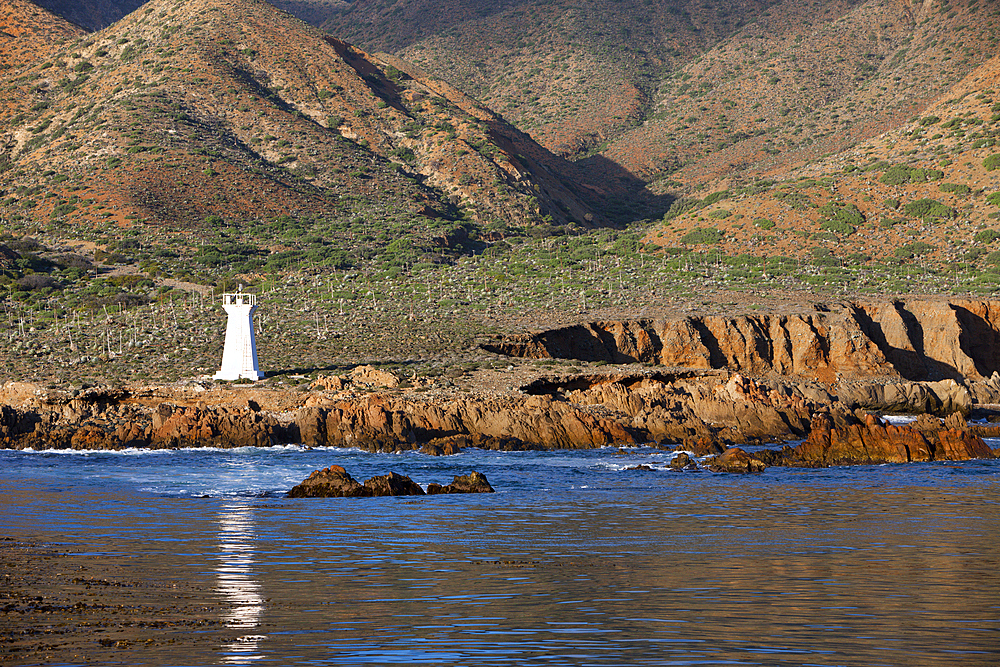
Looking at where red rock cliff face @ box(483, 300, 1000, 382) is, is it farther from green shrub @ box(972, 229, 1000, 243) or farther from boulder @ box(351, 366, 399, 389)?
green shrub @ box(972, 229, 1000, 243)

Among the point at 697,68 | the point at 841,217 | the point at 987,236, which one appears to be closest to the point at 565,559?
the point at 987,236

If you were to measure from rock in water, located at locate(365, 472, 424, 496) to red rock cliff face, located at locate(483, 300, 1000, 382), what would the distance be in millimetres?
24252

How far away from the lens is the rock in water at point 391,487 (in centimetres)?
2303

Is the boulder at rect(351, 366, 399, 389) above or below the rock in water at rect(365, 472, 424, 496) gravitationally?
above

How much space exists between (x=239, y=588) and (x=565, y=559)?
4756 mm

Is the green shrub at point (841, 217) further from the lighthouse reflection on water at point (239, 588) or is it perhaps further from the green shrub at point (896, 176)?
the lighthouse reflection on water at point (239, 588)

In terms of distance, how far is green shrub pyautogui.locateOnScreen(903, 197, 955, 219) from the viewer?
72812 millimetres

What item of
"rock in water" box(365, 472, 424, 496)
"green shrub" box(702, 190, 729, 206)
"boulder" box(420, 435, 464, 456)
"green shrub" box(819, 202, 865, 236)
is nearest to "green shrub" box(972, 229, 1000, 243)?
"green shrub" box(819, 202, 865, 236)

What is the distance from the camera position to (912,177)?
7700 cm

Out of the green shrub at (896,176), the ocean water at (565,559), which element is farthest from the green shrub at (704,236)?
the ocean water at (565,559)

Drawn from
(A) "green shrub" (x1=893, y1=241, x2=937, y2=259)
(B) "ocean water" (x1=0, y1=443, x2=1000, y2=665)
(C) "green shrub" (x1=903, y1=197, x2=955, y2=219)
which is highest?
(C) "green shrub" (x1=903, y1=197, x2=955, y2=219)

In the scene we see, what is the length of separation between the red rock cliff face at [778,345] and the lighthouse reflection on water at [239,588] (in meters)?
30.0

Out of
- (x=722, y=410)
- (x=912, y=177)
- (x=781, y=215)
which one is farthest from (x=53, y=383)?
(x=912, y=177)

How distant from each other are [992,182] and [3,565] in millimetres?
74112
